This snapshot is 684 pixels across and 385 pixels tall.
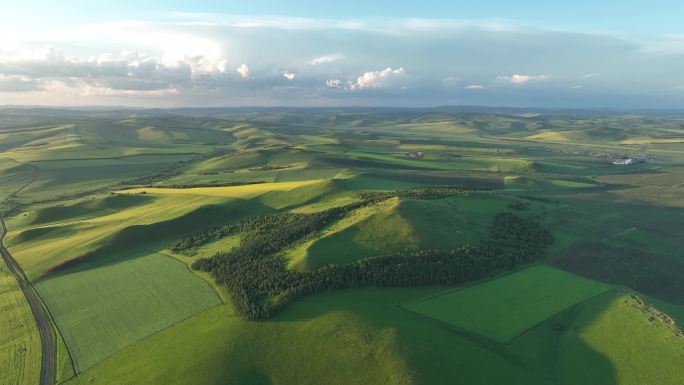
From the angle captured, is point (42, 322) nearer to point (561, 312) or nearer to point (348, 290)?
point (348, 290)

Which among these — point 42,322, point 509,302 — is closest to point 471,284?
point 509,302

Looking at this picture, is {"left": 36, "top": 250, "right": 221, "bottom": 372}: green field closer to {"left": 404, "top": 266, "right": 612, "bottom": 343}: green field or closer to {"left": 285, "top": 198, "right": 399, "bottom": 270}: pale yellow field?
{"left": 285, "top": 198, "right": 399, "bottom": 270}: pale yellow field

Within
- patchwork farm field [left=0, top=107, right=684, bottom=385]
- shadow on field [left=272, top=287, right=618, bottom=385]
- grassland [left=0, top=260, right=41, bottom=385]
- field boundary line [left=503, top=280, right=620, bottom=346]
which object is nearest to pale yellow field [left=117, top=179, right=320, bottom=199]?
patchwork farm field [left=0, top=107, right=684, bottom=385]

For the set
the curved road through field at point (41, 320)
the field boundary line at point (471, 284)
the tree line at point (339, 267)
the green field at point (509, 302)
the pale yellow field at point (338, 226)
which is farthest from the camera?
the pale yellow field at point (338, 226)

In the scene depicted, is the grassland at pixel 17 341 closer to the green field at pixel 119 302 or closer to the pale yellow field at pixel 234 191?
the green field at pixel 119 302

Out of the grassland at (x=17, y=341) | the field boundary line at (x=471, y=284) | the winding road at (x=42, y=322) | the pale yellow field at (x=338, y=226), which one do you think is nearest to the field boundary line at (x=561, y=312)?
the field boundary line at (x=471, y=284)

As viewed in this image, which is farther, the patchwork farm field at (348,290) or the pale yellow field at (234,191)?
the pale yellow field at (234,191)
